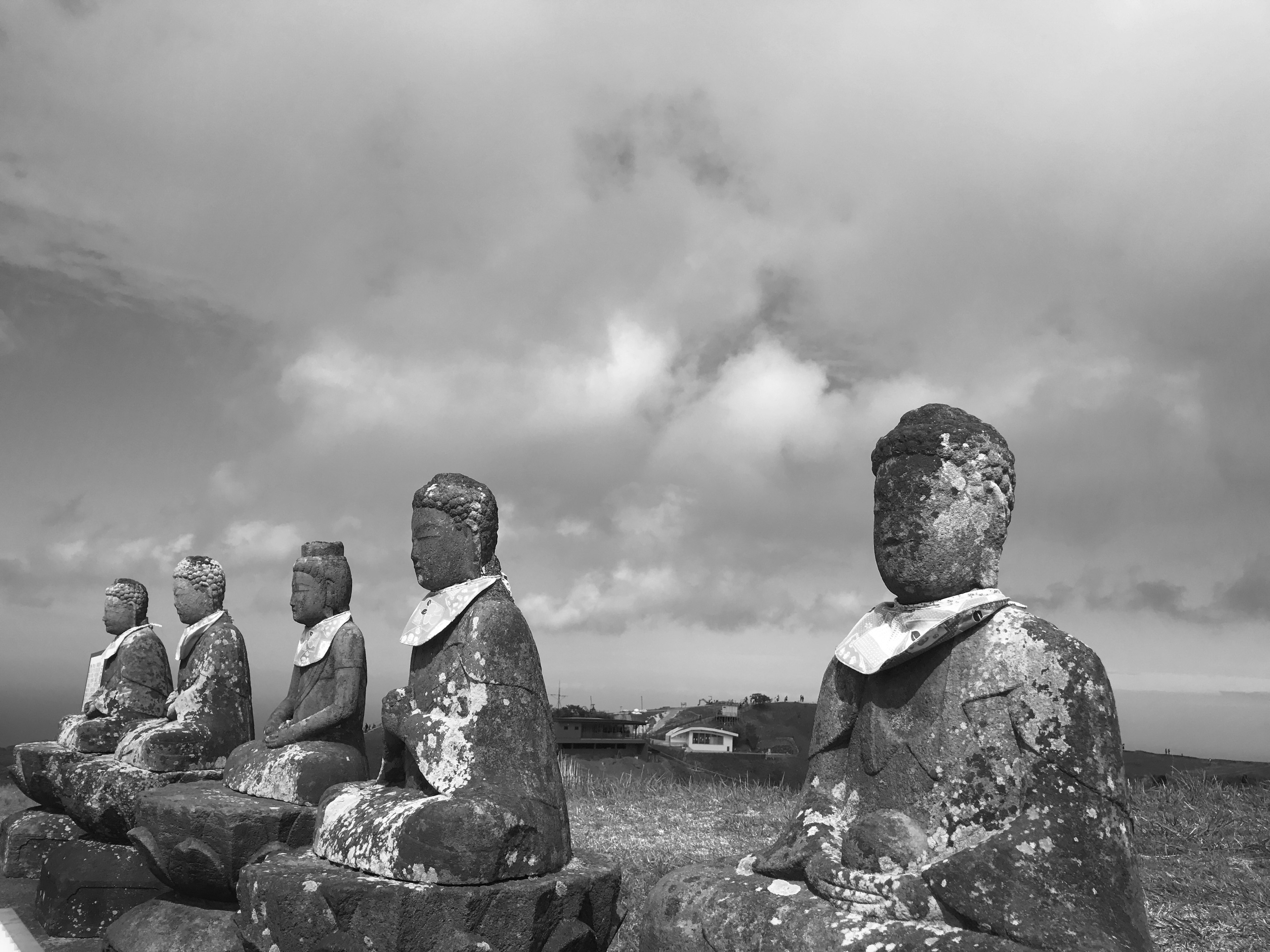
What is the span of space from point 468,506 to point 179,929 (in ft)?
10.4

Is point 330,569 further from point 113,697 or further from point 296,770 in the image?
point 113,697

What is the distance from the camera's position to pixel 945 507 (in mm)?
3762

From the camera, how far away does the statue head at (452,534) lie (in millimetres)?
5363

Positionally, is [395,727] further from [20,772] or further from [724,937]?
[20,772]

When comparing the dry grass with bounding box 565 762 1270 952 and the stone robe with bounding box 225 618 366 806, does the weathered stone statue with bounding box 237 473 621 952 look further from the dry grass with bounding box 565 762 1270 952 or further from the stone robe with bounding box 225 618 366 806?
the dry grass with bounding box 565 762 1270 952

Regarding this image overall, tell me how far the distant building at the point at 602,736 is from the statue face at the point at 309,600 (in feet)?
32.0

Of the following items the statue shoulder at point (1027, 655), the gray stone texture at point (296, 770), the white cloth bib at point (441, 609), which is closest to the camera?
the statue shoulder at point (1027, 655)

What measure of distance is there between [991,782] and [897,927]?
586 millimetres

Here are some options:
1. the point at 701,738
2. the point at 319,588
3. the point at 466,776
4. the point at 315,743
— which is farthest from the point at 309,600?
the point at 701,738

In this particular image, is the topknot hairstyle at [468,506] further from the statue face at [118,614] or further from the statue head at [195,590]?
the statue face at [118,614]

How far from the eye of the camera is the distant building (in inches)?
696

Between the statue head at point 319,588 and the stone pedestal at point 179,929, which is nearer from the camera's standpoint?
the stone pedestal at point 179,929

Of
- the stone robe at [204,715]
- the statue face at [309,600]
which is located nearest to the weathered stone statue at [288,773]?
the statue face at [309,600]

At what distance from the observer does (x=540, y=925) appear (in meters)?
4.46
